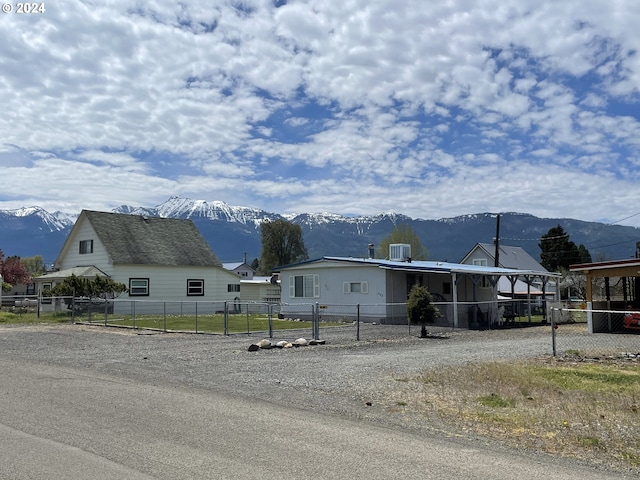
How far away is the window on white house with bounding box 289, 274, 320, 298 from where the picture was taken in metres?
32.9

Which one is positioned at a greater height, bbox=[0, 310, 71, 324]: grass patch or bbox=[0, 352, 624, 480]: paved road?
bbox=[0, 310, 71, 324]: grass patch

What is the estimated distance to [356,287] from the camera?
102ft

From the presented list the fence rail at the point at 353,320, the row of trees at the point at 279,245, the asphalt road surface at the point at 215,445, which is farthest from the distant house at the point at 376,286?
the row of trees at the point at 279,245

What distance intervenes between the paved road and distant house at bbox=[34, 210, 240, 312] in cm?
3031

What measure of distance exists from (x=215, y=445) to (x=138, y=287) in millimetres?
34360

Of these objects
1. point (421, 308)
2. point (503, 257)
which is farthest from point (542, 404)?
point (503, 257)

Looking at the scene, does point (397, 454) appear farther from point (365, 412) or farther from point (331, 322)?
point (331, 322)

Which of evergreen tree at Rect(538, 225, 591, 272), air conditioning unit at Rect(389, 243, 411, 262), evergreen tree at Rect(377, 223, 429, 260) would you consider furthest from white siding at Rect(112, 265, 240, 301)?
evergreen tree at Rect(538, 225, 591, 272)

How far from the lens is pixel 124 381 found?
37.1 feet

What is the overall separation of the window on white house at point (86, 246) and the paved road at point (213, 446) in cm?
3281

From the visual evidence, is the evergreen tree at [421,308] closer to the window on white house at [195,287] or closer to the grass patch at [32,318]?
the grass patch at [32,318]

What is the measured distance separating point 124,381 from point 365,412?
5065mm

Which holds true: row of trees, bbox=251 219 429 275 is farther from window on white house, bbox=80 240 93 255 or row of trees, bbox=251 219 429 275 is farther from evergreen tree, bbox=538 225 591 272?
window on white house, bbox=80 240 93 255

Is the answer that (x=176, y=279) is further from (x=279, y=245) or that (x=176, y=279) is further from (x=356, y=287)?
(x=279, y=245)
